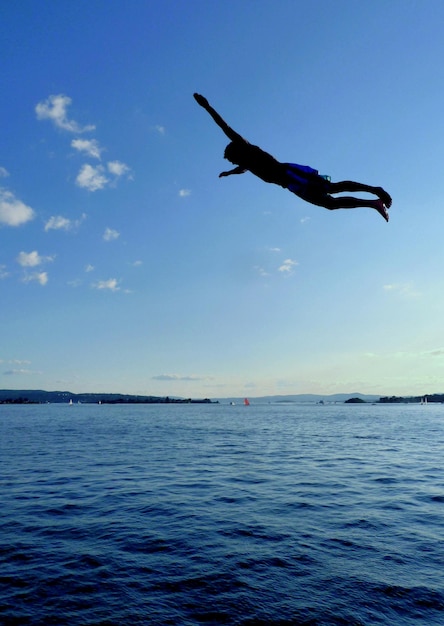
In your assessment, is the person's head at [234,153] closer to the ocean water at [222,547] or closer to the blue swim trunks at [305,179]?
the blue swim trunks at [305,179]

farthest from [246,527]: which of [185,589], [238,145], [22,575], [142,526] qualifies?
[238,145]

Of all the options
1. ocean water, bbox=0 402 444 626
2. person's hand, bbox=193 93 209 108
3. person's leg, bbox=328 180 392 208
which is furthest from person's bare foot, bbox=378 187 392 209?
ocean water, bbox=0 402 444 626

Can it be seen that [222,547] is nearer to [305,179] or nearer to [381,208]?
[381,208]

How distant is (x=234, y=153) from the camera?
645 cm

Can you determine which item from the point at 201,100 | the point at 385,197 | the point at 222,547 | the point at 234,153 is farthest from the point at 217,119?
the point at 222,547

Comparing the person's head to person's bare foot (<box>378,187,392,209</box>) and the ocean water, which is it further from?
the ocean water

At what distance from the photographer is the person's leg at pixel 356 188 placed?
6.23 metres

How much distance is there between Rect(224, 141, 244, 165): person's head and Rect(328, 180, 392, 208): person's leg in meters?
1.50

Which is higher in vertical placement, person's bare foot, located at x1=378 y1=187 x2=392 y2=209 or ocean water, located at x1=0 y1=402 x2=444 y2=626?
person's bare foot, located at x1=378 y1=187 x2=392 y2=209

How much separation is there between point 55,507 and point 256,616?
11.3 m

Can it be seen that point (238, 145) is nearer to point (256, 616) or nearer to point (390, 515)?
point (256, 616)

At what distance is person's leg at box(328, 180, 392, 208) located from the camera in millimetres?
6227

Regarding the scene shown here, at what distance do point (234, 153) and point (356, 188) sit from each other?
2009 mm

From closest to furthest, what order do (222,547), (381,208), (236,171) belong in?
(381,208) < (236,171) < (222,547)
